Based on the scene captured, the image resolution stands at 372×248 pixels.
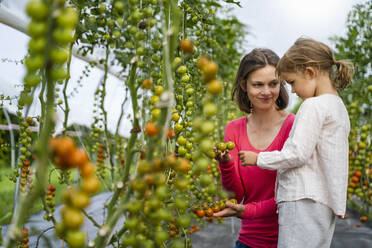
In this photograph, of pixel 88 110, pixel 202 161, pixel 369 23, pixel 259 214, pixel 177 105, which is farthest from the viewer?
pixel 88 110

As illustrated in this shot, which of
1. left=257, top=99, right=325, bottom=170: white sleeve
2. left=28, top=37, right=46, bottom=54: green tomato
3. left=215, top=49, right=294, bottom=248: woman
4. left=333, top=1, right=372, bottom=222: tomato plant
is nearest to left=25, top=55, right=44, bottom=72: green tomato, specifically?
left=28, top=37, right=46, bottom=54: green tomato

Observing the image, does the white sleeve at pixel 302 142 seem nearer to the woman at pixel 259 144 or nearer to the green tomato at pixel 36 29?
the woman at pixel 259 144

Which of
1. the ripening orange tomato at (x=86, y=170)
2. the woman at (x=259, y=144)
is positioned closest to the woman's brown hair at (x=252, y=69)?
the woman at (x=259, y=144)

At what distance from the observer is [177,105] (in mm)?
790

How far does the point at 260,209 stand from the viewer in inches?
52.4

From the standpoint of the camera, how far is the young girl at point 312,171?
103cm

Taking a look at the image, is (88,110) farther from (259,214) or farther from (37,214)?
(259,214)

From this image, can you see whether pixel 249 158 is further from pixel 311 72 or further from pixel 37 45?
pixel 37 45

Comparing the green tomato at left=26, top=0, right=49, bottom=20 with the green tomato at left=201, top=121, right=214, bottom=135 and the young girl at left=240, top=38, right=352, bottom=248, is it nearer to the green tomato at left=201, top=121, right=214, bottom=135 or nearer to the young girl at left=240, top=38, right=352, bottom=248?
the green tomato at left=201, top=121, right=214, bottom=135

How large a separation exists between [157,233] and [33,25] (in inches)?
12.5

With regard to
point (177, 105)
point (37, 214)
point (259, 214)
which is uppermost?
point (177, 105)

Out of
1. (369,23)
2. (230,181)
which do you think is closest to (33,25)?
(230,181)

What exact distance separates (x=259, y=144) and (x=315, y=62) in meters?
0.48

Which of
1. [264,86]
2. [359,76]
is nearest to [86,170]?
[264,86]
